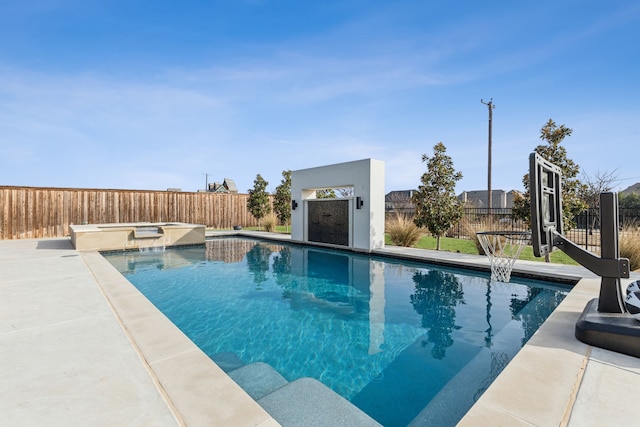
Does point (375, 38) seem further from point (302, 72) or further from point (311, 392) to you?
point (311, 392)

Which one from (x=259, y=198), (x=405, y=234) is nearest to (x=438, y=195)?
(x=405, y=234)

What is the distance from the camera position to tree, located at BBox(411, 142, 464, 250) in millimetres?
9570

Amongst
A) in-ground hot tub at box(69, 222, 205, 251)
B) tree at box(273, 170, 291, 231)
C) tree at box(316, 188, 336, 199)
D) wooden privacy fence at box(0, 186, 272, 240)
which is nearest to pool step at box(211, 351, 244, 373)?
in-ground hot tub at box(69, 222, 205, 251)

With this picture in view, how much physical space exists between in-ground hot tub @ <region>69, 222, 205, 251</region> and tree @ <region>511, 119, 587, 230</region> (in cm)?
1169

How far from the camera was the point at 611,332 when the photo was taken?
→ 2682 mm

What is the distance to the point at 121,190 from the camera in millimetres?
14789

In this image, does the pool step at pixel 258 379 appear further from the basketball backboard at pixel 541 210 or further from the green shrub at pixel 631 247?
the green shrub at pixel 631 247

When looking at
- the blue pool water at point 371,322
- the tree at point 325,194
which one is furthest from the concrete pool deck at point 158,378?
the tree at point 325,194

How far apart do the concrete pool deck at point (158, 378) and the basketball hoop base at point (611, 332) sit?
0.09 meters

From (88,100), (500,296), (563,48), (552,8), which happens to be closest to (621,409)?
(500,296)

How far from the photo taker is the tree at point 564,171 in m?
7.52

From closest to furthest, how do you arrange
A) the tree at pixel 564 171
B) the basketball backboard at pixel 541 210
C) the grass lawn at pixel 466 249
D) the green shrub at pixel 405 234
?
the basketball backboard at pixel 541 210 < the tree at pixel 564 171 < the grass lawn at pixel 466 249 < the green shrub at pixel 405 234

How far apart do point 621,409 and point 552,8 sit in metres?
8.45

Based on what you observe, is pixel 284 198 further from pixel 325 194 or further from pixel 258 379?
pixel 258 379
